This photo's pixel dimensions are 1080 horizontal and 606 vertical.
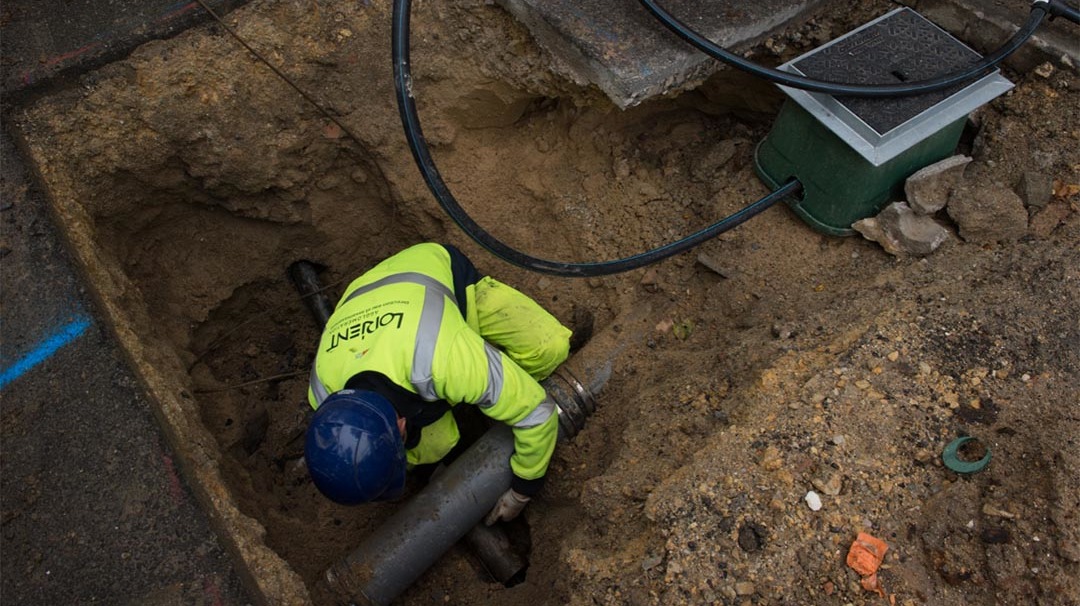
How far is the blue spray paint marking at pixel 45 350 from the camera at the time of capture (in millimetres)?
2707

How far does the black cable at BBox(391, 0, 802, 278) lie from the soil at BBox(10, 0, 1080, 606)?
248 mm

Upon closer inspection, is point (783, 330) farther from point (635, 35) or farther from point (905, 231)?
point (635, 35)

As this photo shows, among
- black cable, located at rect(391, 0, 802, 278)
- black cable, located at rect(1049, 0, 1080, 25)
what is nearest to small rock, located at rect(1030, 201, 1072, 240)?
black cable, located at rect(1049, 0, 1080, 25)

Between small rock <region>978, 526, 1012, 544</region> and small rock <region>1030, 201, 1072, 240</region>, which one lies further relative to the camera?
small rock <region>1030, 201, 1072, 240</region>

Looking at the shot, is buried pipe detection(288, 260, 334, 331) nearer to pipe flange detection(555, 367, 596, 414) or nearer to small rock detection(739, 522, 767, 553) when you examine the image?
pipe flange detection(555, 367, 596, 414)

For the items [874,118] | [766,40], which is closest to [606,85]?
[766,40]

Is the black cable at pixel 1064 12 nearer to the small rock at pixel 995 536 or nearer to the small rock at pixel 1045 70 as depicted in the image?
the small rock at pixel 1045 70

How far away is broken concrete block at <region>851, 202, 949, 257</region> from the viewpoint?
289 centimetres

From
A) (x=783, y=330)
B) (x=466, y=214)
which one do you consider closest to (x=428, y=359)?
(x=466, y=214)

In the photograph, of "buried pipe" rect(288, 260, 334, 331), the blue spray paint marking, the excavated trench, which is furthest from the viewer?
"buried pipe" rect(288, 260, 334, 331)

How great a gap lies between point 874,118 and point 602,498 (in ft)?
5.62

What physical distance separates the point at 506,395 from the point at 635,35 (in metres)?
1.53

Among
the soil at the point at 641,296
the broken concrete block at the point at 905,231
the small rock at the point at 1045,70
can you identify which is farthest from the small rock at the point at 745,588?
the small rock at the point at 1045,70

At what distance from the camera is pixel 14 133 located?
3.06 meters
